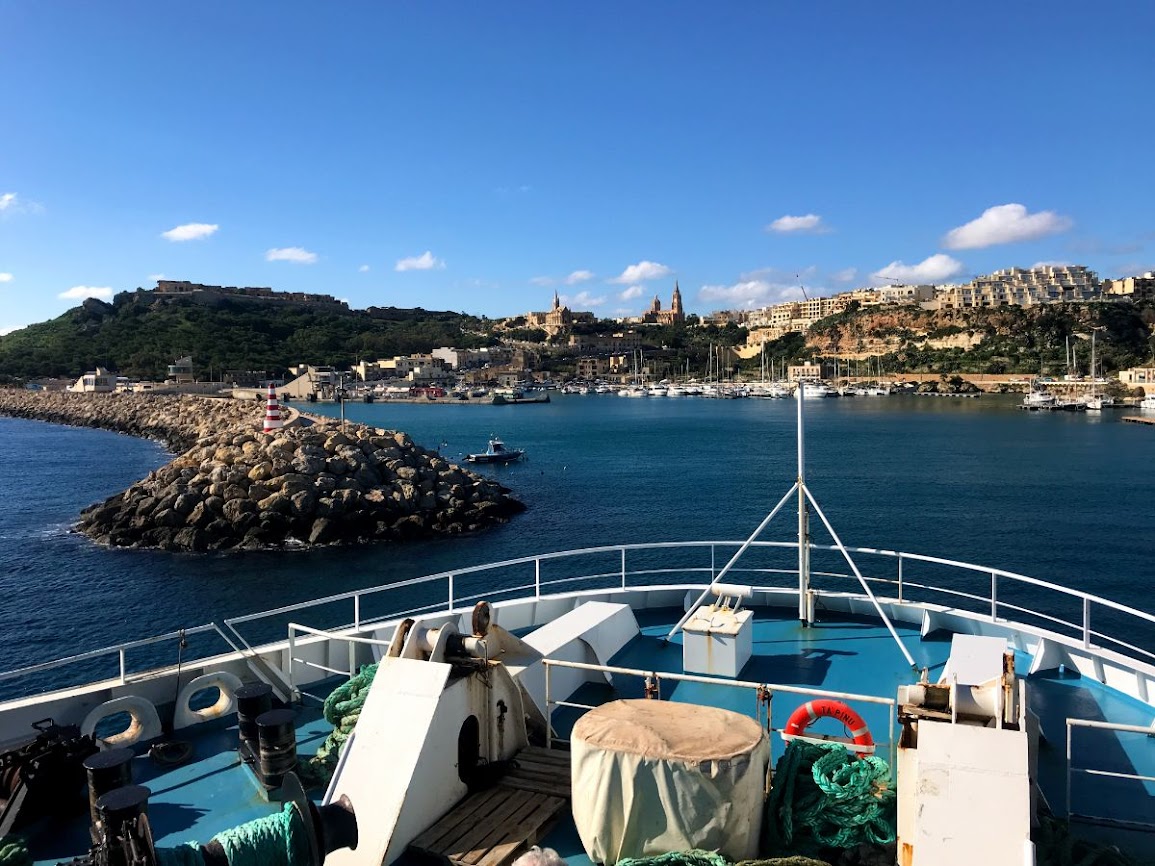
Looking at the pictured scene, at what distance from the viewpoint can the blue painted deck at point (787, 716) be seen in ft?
15.7

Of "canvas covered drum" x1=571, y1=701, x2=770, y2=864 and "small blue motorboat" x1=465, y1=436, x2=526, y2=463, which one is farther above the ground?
"canvas covered drum" x1=571, y1=701, x2=770, y2=864

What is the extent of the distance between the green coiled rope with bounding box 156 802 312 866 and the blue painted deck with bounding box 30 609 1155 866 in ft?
5.04

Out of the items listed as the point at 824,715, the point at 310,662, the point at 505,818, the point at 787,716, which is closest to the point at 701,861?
the point at 505,818

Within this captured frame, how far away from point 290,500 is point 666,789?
93.4 feet

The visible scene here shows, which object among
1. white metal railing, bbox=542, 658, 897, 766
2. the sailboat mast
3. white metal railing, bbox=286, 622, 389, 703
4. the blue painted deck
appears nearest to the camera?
white metal railing, bbox=542, 658, 897, 766

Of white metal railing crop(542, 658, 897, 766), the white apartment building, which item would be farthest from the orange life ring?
the white apartment building

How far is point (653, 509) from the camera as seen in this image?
3659cm

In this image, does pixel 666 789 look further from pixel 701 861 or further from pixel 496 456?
pixel 496 456

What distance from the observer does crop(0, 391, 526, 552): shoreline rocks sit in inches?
1148

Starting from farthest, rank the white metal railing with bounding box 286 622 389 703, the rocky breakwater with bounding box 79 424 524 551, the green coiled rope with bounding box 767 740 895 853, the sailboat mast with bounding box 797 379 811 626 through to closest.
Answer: the rocky breakwater with bounding box 79 424 524 551
the sailboat mast with bounding box 797 379 811 626
the white metal railing with bounding box 286 622 389 703
the green coiled rope with bounding box 767 740 895 853

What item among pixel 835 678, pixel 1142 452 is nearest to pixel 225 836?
pixel 835 678

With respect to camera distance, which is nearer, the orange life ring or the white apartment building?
the orange life ring

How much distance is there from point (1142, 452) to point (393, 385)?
12342cm

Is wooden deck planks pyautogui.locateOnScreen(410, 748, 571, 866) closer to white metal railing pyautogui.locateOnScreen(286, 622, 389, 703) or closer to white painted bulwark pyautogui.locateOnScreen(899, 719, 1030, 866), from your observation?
white painted bulwark pyautogui.locateOnScreen(899, 719, 1030, 866)
